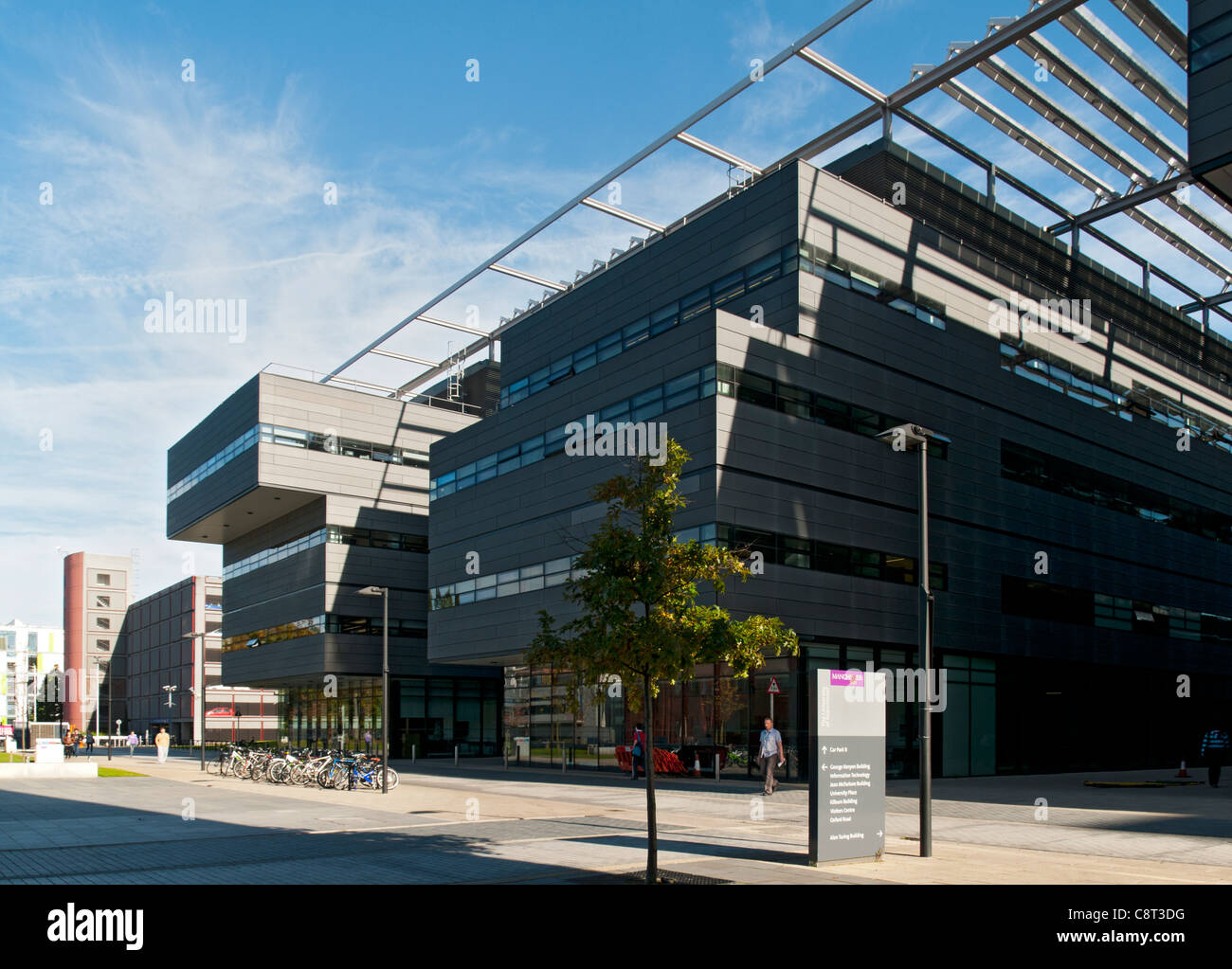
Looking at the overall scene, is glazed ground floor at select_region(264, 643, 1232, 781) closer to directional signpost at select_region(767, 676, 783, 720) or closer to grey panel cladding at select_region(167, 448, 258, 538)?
directional signpost at select_region(767, 676, 783, 720)

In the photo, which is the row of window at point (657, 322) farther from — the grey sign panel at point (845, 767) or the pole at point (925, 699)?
the grey sign panel at point (845, 767)

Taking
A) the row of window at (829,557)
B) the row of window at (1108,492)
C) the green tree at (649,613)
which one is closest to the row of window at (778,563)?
the row of window at (829,557)

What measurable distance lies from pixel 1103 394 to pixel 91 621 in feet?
454

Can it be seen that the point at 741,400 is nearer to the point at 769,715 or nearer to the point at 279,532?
the point at 769,715

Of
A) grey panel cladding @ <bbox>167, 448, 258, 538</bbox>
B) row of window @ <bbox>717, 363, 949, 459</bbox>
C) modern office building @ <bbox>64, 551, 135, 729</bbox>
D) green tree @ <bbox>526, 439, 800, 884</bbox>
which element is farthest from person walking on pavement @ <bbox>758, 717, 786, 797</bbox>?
modern office building @ <bbox>64, 551, 135, 729</bbox>

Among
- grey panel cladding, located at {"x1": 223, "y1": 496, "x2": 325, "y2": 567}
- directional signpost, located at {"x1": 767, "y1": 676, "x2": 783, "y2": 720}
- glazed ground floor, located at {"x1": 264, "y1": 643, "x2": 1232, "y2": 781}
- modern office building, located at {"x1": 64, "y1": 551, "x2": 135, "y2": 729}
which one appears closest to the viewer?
directional signpost, located at {"x1": 767, "y1": 676, "x2": 783, "y2": 720}

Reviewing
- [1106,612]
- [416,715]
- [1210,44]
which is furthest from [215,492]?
[1210,44]

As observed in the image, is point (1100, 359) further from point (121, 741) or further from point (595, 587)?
point (121, 741)

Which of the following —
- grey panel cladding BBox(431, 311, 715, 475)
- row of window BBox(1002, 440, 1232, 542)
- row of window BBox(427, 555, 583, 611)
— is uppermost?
grey panel cladding BBox(431, 311, 715, 475)

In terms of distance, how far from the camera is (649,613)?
13.6m

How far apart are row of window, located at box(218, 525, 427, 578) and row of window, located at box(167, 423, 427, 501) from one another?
Answer: 14.1 feet

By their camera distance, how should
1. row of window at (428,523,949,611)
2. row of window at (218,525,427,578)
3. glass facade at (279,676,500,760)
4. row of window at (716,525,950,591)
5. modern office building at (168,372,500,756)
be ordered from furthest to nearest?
1. glass facade at (279,676,500,760)
2. row of window at (218,525,427,578)
3. modern office building at (168,372,500,756)
4. row of window at (716,525,950,591)
5. row of window at (428,523,949,611)

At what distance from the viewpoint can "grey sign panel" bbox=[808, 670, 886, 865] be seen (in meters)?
14.4
